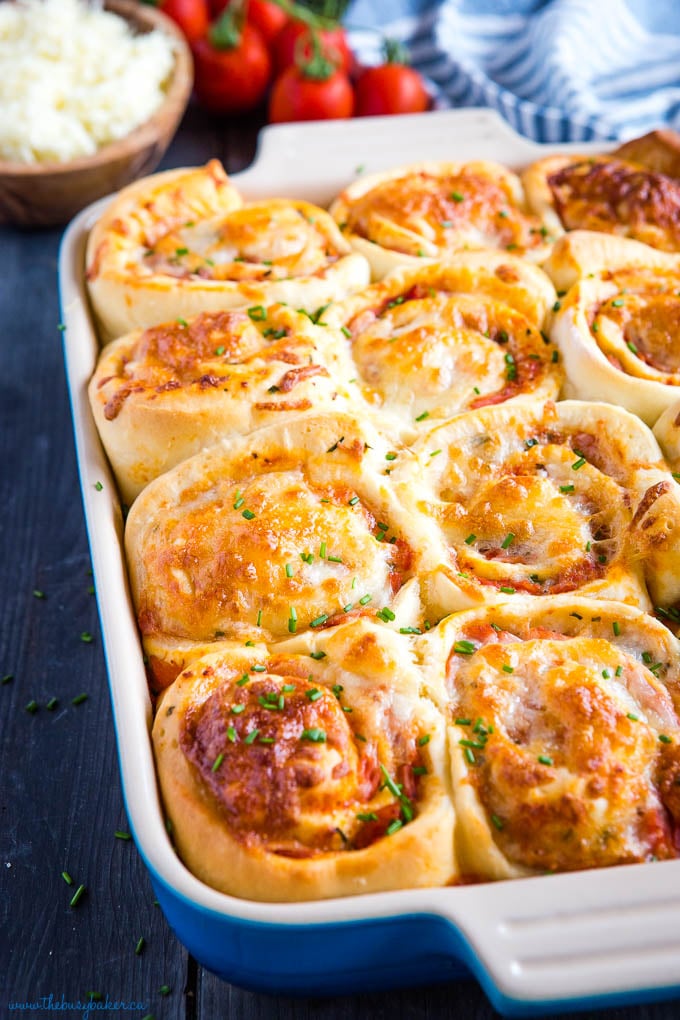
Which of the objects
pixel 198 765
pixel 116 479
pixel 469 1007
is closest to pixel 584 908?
pixel 469 1007

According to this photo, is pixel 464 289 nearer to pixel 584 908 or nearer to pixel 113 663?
pixel 113 663

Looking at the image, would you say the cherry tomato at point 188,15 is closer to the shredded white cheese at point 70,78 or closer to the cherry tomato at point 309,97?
the shredded white cheese at point 70,78

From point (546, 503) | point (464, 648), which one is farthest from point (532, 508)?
point (464, 648)

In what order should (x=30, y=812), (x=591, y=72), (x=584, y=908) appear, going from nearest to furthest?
(x=584, y=908)
(x=30, y=812)
(x=591, y=72)

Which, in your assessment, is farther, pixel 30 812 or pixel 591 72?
pixel 591 72

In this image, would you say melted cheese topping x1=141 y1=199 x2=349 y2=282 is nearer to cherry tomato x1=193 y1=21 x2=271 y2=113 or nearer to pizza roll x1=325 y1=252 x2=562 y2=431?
pizza roll x1=325 y1=252 x2=562 y2=431

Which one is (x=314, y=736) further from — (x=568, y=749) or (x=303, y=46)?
(x=303, y=46)

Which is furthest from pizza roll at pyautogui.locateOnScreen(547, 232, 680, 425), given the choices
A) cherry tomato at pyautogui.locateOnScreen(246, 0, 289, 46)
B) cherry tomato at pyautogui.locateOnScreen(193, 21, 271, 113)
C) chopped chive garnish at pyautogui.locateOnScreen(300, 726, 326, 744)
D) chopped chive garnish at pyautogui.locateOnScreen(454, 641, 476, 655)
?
cherry tomato at pyautogui.locateOnScreen(246, 0, 289, 46)
